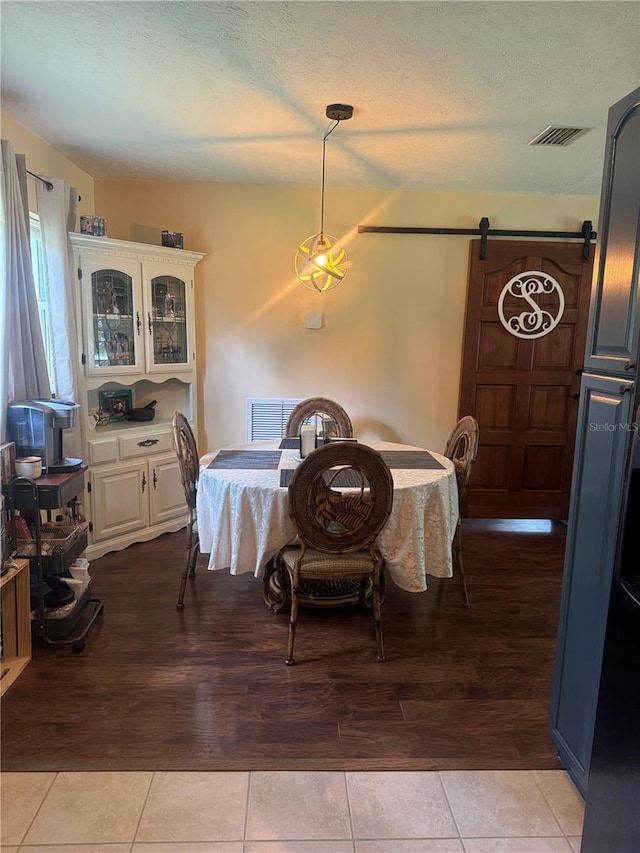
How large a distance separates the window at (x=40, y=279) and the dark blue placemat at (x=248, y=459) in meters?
1.11

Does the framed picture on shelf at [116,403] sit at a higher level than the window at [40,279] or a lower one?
lower

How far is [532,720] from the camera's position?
6.63ft

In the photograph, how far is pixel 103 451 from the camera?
335 centimetres

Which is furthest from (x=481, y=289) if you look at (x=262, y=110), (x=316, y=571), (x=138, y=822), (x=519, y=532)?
(x=138, y=822)

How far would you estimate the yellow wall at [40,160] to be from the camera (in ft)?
8.79

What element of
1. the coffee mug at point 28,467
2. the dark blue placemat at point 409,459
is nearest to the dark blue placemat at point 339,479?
the dark blue placemat at point 409,459

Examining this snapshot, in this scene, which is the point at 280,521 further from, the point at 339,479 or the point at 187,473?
the point at 187,473

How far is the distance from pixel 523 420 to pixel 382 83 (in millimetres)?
2748

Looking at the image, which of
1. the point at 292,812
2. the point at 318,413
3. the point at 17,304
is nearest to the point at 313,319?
the point at 318,413

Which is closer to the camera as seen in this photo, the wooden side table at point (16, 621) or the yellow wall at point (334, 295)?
the wooden side table at point (16, 621)

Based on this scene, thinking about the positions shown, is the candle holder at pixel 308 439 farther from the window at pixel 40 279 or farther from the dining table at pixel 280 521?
the window at pixel 40 279

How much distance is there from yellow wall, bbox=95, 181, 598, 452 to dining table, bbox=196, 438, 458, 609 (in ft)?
4.90

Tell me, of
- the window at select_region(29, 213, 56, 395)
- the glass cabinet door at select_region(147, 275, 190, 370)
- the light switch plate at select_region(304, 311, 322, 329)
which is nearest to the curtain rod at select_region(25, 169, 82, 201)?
the window at select_region(29, 213, 56, 395)

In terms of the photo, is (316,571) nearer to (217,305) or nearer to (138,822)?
(138,822)
